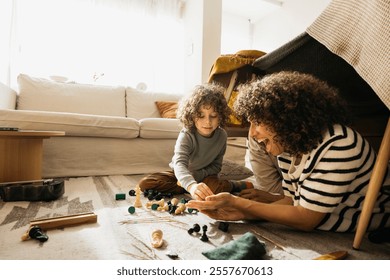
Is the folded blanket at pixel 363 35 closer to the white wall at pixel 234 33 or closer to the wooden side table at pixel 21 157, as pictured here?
the wooden side table at pixel 21 157

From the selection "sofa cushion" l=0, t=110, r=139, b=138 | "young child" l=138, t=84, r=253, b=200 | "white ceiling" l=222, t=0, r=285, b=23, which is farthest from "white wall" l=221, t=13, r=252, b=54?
"young child" l=138, t=84, r=253, b=200

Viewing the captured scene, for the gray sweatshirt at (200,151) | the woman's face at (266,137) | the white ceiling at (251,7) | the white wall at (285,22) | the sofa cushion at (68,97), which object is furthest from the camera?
the white ceiling at (251,7)

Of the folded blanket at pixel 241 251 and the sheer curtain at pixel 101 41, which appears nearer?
the folded blanket at pixel 241 251

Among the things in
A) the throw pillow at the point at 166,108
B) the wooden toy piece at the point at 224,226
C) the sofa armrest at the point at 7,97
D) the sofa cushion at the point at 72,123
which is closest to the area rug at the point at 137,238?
the wooden toy piece at the point at 224,226

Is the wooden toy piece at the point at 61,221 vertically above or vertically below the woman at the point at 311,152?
below

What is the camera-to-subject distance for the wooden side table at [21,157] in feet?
4.55

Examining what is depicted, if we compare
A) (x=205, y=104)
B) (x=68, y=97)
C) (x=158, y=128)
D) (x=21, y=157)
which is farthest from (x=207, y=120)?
(x=68, y=97)

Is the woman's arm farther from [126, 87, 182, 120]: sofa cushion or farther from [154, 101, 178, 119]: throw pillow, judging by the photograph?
[126, 87, 182, 120]: sofa cushion

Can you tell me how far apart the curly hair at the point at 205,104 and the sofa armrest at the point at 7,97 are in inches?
55.2

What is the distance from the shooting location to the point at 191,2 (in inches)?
131

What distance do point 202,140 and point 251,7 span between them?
3.61 meters

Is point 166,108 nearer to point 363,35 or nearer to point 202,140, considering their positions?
point 202,140

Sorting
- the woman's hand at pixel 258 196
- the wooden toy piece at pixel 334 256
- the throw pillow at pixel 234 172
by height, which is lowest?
the throw pillow at pixel 234 172
